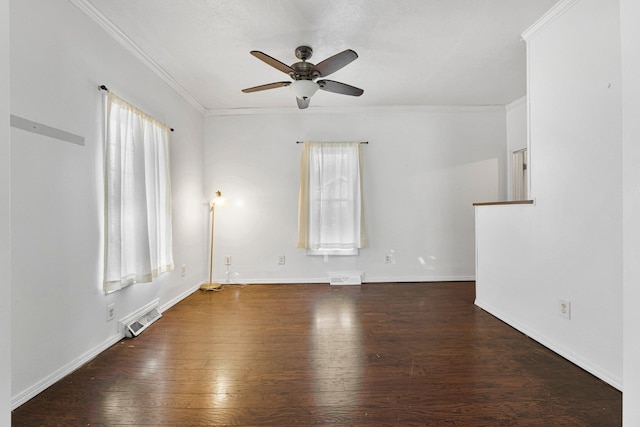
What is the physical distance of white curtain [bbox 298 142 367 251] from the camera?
160 inches

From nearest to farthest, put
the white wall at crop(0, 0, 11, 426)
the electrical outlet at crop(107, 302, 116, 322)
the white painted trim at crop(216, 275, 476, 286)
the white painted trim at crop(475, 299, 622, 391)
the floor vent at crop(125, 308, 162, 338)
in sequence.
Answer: the white wall at crop(0, 0, 11, 426)
the white painted trim at crop(475, 299, 622, 391)
the electrical outlet at crop(107, 302, 116, 322)
the floor vent at crop(125, 308, 162, 338)
the white painted trim at crop(216, 275, 476, 286)

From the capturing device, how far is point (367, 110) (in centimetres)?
416

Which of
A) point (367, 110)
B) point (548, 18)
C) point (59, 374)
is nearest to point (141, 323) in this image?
point (59, 374)

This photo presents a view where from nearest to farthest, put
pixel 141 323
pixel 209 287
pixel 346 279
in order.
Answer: pixel 141 323
pixel 209 287
pixel 346 279

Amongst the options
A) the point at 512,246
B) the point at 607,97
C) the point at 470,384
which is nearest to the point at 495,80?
the point at 607,97

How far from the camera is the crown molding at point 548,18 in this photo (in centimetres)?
202

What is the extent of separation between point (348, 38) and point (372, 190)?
2.15 m

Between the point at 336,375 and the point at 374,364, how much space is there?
30 centimetres

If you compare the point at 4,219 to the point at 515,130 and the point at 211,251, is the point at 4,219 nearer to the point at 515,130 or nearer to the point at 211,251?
the point at 211,251

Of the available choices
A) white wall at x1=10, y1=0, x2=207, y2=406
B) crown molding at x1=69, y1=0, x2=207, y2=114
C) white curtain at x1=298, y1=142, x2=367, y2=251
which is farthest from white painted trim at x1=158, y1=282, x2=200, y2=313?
crown molding at x1=69, y1=0, x2=207, y2=114

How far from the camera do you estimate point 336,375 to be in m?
1.82

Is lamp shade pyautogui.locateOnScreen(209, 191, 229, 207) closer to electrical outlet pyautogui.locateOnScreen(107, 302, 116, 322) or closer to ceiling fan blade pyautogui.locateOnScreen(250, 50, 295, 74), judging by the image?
electrical outlet pyautogui.locateOnScreen(107, 302, 116, 322)

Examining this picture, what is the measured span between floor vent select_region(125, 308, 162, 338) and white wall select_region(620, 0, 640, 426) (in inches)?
117

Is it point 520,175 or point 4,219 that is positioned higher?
point 520,175
